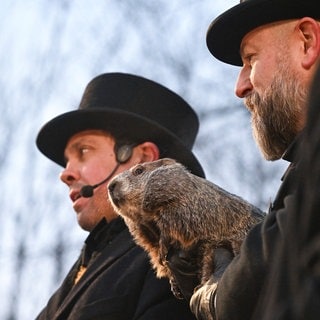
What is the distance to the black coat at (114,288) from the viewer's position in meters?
3.57

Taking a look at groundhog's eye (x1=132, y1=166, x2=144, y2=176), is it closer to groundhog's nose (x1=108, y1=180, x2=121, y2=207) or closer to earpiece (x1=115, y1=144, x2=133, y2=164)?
groundhog's nose (x1=108, y1=180, x2=121, y2=207)

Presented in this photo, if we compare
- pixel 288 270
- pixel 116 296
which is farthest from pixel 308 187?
pixel 116 296

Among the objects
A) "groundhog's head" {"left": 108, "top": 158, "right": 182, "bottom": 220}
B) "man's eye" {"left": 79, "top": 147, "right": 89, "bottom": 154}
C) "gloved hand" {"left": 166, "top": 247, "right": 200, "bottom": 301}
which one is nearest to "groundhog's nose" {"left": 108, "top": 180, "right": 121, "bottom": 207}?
"groundhog's head" {"left": 108, "top": 158, "right": 182, "bottom": 220}

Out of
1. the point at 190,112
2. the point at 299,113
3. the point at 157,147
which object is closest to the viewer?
the point at 299,113

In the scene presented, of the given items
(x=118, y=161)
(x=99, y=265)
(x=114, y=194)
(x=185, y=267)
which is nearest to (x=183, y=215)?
A: (x=185, y=267)

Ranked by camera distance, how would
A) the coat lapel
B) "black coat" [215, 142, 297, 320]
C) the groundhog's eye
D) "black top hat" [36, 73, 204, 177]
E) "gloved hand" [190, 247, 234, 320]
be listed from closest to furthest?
"black coat" [215, 142, 297, 320]
"gloved hand" [190, 247, 234, 320]
the groundhog's eye
the coat lapel
"black top hat" [36, 73, 204, 177]

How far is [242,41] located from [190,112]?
1.81m

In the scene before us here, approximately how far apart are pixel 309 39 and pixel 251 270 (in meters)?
1.08

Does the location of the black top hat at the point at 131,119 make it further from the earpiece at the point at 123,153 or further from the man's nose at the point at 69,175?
the man's nose at the point at 69,175

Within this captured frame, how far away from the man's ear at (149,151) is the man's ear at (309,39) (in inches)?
68.5

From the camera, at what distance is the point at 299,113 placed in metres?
2.91

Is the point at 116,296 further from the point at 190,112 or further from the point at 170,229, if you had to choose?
the point at 190,112

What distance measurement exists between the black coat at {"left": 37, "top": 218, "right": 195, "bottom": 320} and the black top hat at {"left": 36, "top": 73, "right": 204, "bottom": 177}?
610 millimetres

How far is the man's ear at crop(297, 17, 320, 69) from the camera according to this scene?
2934 millimetres
